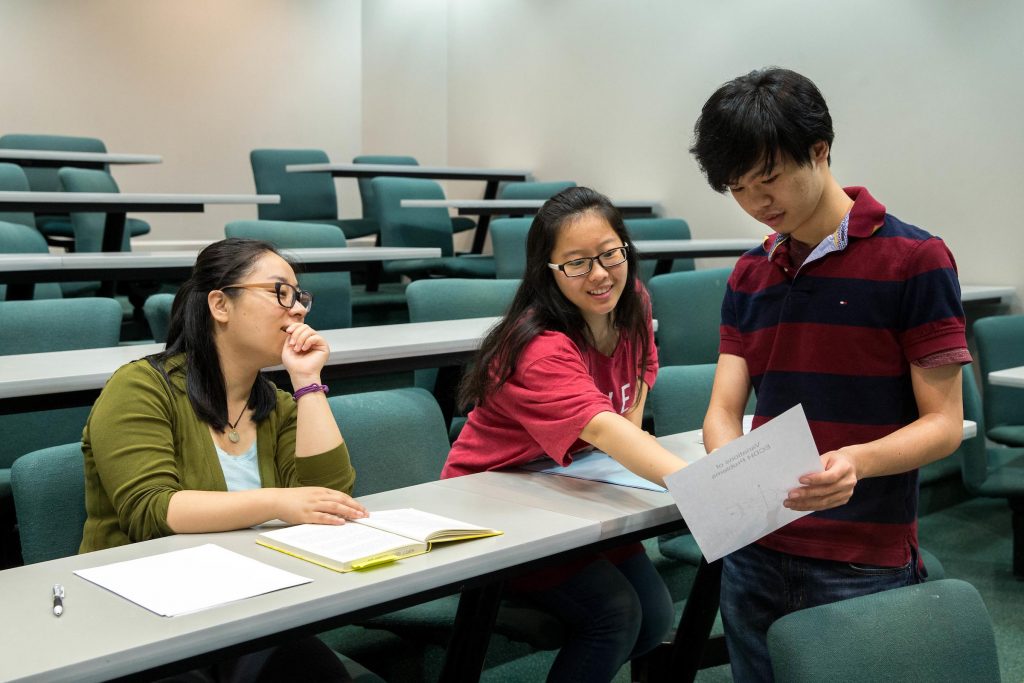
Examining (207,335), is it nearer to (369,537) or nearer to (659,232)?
(369,537)

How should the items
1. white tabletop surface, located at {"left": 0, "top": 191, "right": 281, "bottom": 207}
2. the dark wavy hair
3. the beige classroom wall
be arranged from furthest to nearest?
the beige classroom wall, white tabletop surface, located at {"left": 0, "top": 191, "right": 281, "bottom": 207}, the dark wavy hair

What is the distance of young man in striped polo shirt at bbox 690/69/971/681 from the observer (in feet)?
4.29

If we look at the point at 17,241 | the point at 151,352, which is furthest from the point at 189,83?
the point at 151,352

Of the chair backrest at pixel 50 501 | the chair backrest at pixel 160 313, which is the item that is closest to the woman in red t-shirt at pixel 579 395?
the chair backrest at pixel 50 501

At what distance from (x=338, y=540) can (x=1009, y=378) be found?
2.33m

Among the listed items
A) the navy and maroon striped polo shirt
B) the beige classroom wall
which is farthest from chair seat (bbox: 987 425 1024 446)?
the beige classroom wall

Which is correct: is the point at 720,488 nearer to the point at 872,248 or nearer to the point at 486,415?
the point at 872,248

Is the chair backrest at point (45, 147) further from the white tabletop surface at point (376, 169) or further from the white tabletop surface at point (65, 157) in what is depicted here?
the white tabletop surface at point (376, 169)

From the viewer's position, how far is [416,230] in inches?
217

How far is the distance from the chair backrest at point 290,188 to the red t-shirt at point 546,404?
480 cm

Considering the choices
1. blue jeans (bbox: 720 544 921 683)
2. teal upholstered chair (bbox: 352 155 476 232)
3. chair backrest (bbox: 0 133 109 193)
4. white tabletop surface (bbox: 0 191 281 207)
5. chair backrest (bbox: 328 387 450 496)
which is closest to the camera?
→ blue jeans (bbox: 720 544 921 683)

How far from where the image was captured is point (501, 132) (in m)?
7.69

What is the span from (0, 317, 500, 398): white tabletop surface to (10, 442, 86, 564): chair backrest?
60 cm

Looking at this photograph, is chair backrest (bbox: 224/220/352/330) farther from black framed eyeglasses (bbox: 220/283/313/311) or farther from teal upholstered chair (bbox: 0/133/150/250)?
teal upholstered chair (bbox: 0/133/150/250)
